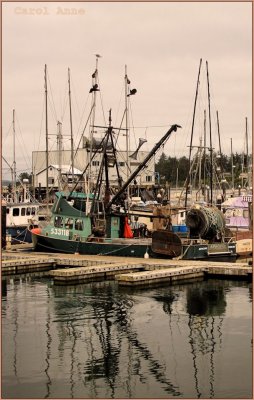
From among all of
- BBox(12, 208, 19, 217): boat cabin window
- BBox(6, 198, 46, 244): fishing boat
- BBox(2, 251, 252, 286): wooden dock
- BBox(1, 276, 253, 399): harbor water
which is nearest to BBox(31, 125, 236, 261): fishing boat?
BBox(2, 251, 252, 286): wooden dock

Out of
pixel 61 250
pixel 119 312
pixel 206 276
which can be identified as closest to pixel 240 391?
pixel 119 312

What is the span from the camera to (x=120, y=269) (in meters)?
35.7

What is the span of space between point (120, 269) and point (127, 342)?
14067 mm

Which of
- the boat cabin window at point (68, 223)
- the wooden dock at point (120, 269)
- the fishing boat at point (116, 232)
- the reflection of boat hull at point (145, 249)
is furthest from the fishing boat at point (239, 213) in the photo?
the wooden dock at point (120, 269)

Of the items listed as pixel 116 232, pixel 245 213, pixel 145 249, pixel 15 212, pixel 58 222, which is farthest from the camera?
pixel 15 212

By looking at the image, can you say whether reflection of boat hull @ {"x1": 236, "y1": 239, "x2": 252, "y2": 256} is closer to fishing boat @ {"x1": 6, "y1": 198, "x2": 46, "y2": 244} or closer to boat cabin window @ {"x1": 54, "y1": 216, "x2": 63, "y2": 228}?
boat cabin window @ {"x1": 54, "y1": 216, "x2": 63, "y2": 228}

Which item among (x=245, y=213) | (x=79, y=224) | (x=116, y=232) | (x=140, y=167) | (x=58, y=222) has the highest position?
(x=140, y=167)

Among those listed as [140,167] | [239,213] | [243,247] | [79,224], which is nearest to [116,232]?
[79,224]

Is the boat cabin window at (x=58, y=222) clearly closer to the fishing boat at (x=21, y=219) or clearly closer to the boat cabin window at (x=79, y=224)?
the boat cabin window at (x=79, y=224)

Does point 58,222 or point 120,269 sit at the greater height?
point 58,222

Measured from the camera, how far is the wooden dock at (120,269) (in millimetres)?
33094

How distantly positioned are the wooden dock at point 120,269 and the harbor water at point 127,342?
2.94 feet

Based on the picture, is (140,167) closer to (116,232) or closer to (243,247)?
(116,232)

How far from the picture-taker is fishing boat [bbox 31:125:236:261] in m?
38.6
